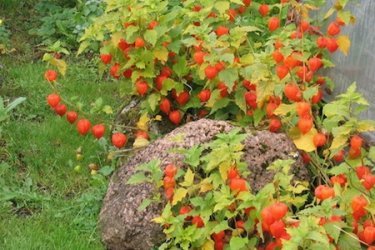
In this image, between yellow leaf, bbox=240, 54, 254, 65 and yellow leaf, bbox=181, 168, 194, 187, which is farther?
yellow leaf, bbox=240, 54, 254, 65

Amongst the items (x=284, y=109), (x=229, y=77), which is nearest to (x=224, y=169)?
(x=284, y=109)

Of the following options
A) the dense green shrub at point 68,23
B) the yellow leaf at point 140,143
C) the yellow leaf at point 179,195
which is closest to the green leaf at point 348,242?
the yellow leaf at point 179,195

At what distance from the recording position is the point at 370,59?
15.9 feet

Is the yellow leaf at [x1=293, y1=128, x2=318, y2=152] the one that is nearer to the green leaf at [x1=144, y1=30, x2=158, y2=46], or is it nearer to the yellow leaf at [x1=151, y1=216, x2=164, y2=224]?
the yellow leaf at [x1=151, y1=216, x2=164, y2=224]

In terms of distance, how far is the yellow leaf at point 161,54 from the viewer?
516cm

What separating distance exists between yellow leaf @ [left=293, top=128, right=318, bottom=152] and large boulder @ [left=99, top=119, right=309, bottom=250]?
0.23m

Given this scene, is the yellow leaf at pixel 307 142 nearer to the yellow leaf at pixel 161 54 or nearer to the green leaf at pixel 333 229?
the green leaf at pixel 333 229

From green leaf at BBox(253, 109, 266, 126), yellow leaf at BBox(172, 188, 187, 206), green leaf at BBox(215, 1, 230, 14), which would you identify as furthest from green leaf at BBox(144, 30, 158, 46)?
yellow leaf at BBox(172, 188, 187, 206)

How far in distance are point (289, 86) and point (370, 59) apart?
0.72 metres

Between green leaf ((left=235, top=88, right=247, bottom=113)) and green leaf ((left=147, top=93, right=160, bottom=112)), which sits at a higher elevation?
green leaf ((left=235, top=88, right=247, bottom=113))

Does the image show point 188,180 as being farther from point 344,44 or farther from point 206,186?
point 344,44

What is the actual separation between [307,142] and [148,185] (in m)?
0.90

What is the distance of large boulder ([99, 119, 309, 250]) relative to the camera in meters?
4.44

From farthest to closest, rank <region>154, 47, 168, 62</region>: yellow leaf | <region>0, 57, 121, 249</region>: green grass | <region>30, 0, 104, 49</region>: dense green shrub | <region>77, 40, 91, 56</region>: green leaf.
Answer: <region>30, 0, 104, 49</region>: dense green shrub < <region>77, 40, 91, 56</region>: green leaf < <region>154, 47, 168, 62</region>: yellow leaf < <region>0, 57, 121, 249</region>: green grass
